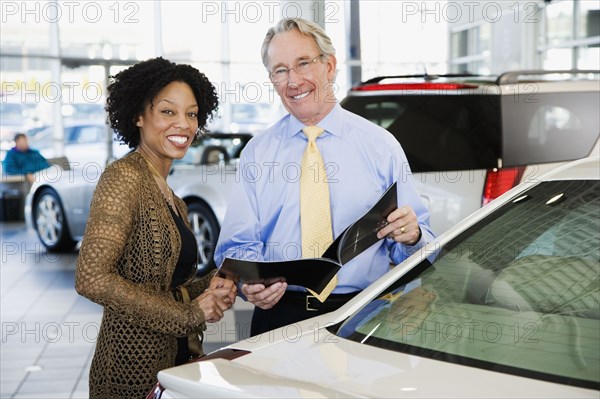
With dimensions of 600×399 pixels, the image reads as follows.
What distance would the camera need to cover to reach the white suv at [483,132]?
5344 millimetres

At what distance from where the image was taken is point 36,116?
578 inches

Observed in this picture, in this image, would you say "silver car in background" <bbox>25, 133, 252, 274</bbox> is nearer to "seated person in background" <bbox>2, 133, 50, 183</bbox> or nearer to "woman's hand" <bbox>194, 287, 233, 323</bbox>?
"seated person in background" <bbox>2, 133, 50, 183</bbox>

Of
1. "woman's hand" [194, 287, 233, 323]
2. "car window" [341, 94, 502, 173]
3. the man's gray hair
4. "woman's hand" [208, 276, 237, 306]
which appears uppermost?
the man's gray hair

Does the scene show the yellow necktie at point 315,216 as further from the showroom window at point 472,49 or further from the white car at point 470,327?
the showroom window at point 472,49

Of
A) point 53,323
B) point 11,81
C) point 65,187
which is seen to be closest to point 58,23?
point 11,81

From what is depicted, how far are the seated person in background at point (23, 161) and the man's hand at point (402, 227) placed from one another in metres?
10.1

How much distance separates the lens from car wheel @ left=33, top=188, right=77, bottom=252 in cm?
1062

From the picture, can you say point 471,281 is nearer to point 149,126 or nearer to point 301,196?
point 301,196

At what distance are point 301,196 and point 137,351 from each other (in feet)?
2.35

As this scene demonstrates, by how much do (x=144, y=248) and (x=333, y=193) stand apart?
68cm

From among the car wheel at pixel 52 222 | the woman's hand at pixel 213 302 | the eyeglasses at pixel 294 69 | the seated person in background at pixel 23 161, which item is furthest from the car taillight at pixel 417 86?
the seated person in background at pixel 23 161

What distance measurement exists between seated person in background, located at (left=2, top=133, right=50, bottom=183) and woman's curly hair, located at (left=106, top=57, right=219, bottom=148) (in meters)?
9.79

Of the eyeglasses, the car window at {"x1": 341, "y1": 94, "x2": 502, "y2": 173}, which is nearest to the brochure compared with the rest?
the eyeglasses

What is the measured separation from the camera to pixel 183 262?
281 cm
